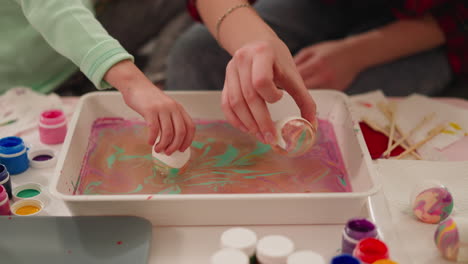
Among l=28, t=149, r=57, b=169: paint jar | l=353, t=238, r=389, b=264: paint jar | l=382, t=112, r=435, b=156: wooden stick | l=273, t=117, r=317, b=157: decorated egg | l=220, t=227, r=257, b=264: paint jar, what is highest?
l=273, t=117, r=317, b=157: decorated egg

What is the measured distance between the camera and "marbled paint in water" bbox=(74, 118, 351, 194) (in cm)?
99

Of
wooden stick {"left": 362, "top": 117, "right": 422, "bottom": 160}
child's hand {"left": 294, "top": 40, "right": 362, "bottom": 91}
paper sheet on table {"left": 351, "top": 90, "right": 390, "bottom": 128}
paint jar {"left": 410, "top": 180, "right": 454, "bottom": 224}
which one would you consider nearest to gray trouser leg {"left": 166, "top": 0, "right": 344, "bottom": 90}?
child's hand {"left": 294, "top": 40, "right": 362, "bottom": 91}

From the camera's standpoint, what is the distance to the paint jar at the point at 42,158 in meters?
1.04

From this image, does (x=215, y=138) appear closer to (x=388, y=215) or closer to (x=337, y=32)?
(x=388, y=215)

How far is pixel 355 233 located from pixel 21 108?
856 millimetres

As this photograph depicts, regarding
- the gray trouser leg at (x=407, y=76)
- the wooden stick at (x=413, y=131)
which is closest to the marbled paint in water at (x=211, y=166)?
the wooden stick at (x=413, y=131)

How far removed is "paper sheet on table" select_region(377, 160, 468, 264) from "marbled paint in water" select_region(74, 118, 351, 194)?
94 millimetres

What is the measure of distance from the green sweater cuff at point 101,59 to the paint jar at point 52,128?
0.57 ft

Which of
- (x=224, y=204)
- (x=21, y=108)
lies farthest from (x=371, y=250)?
(x=21, y=108)

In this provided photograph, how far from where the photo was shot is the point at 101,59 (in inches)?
39.0

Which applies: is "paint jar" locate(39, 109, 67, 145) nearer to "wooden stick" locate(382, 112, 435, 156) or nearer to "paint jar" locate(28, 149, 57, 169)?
"paint jar" locate(28, 149, 57, 169)

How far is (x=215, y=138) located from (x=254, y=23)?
27 centimetres

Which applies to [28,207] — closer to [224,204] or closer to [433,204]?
[224,204]

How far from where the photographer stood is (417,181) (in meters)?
1.00
